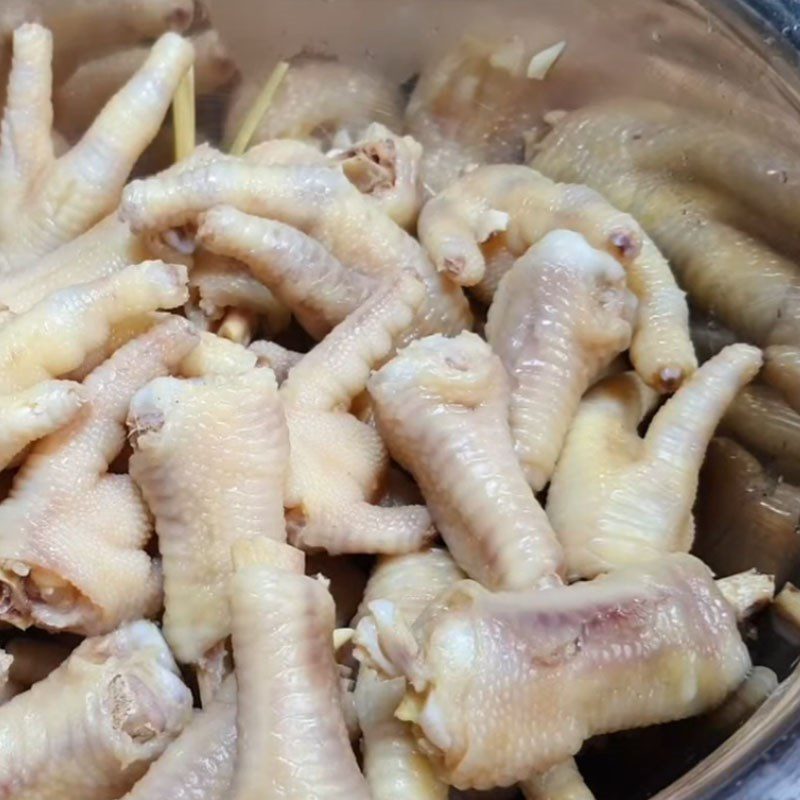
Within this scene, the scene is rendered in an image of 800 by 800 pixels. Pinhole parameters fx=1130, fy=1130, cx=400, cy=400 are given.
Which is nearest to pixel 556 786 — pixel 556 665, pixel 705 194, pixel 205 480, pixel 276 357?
pixel 556 665

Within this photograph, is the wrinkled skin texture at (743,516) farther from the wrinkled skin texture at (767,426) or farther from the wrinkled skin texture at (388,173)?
the wrinkled skin texture at (388,173)

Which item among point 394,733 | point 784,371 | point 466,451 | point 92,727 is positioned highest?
point 784,371

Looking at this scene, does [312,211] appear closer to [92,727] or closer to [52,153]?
[52,153]

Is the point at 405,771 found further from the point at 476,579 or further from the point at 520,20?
the point at 520,20

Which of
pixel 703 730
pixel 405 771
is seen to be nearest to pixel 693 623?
pixel 703 730

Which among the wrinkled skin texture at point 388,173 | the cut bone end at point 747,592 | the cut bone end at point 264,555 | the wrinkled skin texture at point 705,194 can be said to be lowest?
the cut bone end at point 264,555

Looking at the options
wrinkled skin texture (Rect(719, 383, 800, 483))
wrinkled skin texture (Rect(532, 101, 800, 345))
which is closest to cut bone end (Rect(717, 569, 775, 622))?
wrinkled skin texture (Rect(719, 383, 800, 483))

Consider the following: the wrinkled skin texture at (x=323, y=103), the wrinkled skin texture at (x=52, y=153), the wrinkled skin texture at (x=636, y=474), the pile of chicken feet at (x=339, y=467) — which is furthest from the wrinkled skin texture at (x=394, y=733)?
the wrinkled skin texture at (x=323, y=103)
